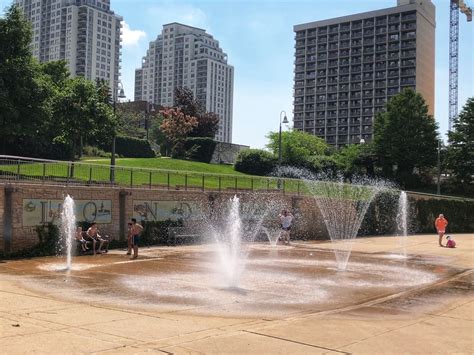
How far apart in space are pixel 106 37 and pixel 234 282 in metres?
174

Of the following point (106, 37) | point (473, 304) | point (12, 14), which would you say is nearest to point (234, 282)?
point (473, 304)

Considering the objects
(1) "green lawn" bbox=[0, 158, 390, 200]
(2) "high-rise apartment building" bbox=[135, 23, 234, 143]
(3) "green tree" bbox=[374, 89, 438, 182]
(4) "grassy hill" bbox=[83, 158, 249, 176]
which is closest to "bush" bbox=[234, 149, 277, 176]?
(4) "grassy hill" bbox=[83, 158, 249, 176]

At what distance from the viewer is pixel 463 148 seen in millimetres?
62219

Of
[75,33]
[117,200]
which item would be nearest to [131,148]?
[117,200]

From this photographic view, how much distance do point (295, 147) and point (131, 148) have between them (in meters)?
21.6

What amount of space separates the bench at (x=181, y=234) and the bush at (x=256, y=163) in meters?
34.8

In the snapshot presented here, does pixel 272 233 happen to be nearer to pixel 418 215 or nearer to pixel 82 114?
pixel 82 114

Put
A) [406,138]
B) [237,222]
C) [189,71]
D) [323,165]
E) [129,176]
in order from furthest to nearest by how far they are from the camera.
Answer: [189,71], [406,138], [323,165], [237,222], [129,176]

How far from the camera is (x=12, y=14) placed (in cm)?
3066

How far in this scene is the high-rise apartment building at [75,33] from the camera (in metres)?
166

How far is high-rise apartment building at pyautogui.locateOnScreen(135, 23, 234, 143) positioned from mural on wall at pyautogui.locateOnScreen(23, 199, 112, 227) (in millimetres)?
149145

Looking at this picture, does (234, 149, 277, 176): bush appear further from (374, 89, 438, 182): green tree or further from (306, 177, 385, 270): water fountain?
(306, 177, 385, 270): water fountain

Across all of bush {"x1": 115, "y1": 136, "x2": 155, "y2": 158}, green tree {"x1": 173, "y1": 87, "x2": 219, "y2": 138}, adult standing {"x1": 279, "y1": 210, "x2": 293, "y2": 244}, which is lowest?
adult standing {"x1": 279, "y1": 210, "x2": 293, "y2": 244}

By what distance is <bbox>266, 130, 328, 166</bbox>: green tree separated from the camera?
65.0 meters
